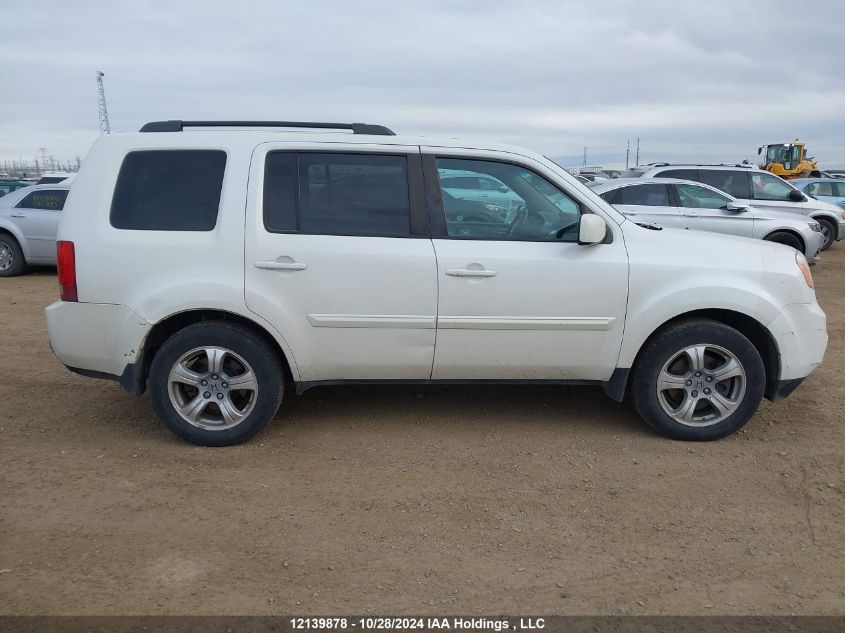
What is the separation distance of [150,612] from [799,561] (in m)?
2.77

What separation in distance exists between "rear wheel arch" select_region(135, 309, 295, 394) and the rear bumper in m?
0.08

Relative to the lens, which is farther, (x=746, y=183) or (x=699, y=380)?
(x=746, y=183)

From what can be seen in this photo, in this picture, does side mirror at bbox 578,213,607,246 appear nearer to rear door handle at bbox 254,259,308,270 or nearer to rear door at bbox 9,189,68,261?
rear door handle at bbox 254,259,308,270

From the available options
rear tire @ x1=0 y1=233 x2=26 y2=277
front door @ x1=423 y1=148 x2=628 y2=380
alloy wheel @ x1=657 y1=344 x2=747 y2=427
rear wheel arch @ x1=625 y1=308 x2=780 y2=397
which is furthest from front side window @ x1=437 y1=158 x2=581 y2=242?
rear tire @ x1=0 y1=233 x2=26 y2=277

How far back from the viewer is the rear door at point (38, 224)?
37.2 ft

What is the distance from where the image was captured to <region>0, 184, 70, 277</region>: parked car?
37.2 feet

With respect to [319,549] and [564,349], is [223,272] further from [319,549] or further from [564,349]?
[564,349]

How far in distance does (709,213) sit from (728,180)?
2.12 m

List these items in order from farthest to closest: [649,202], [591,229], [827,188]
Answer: [827,188] → [649,202] → [591,229]

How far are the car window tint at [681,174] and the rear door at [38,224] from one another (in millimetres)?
10180

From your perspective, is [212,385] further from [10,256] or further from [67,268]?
[10,256]

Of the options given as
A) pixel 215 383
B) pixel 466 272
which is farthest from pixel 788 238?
pixel 215 383

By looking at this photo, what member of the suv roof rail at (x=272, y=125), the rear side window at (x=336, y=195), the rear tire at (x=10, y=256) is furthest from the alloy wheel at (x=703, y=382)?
the rear tire at (x=10, y=256)

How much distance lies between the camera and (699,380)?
4.42m
